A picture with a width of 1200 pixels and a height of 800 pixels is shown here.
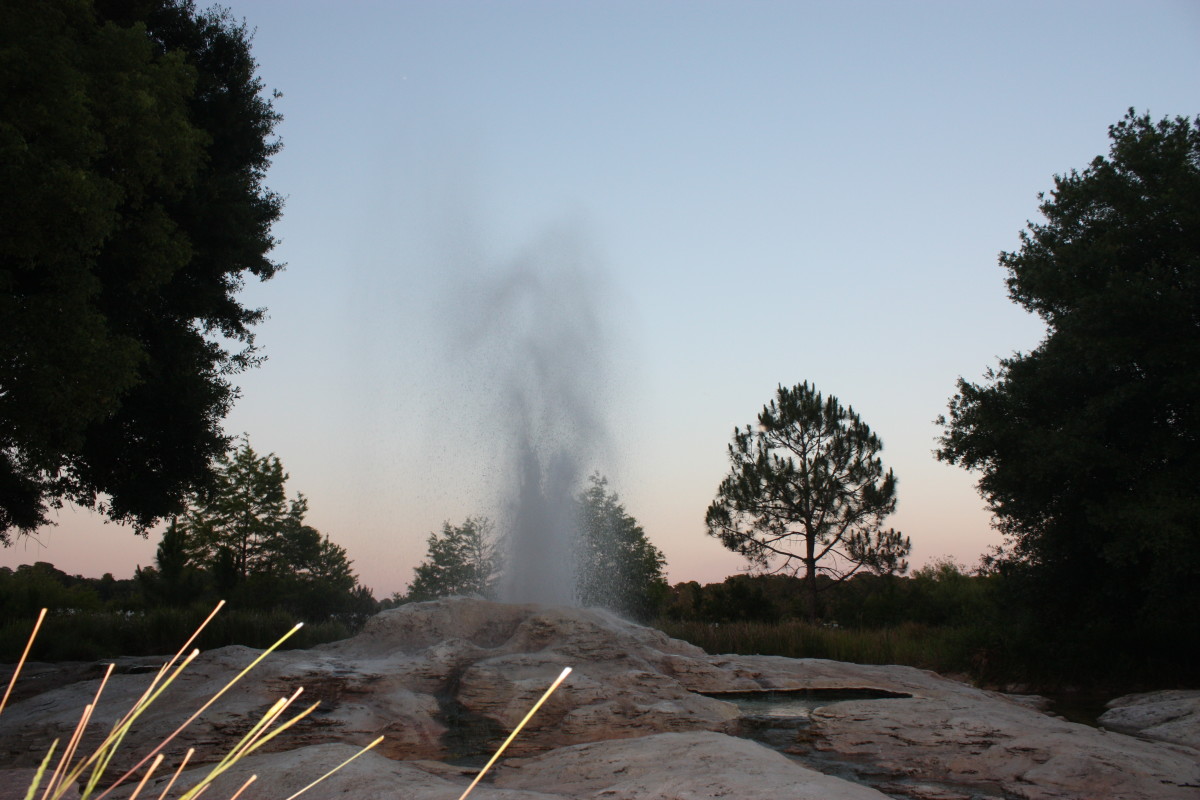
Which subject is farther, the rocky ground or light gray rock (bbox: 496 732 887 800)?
the rocky ground

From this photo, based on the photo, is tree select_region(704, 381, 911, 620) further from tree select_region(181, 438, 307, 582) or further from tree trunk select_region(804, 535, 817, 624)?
tree select_region(181, 438, 307, 582)

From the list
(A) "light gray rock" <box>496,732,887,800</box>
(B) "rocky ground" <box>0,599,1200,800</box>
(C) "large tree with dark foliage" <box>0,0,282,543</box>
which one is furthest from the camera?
(C) "large tree with dark foliage" <box>0,0,282,543</box>

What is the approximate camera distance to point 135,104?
1058cm

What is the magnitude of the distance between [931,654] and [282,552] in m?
36.3

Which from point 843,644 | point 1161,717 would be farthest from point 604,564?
point 1161,717

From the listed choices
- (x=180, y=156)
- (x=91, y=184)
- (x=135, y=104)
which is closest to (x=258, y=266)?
(x=180, y=156)

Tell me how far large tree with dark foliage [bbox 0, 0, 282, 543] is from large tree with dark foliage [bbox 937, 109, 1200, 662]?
16.9m

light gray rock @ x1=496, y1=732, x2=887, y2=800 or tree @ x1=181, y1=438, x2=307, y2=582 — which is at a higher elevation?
tree @ x1=181, y1=438, x2=307, y2=582

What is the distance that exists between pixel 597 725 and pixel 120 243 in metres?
9.41

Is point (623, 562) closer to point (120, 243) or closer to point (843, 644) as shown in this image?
point (843, 644)

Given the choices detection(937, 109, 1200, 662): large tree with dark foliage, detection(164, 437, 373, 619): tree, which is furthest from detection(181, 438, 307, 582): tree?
detection(937, 109, 1200, 662): large tree with dark foliage

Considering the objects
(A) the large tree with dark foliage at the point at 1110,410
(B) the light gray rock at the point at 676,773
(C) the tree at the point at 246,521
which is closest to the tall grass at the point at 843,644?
(A) the large tree with dark foliage at the point at 1110,410

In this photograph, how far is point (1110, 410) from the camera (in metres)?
17.0

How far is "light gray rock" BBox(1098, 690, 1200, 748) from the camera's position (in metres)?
9.86
